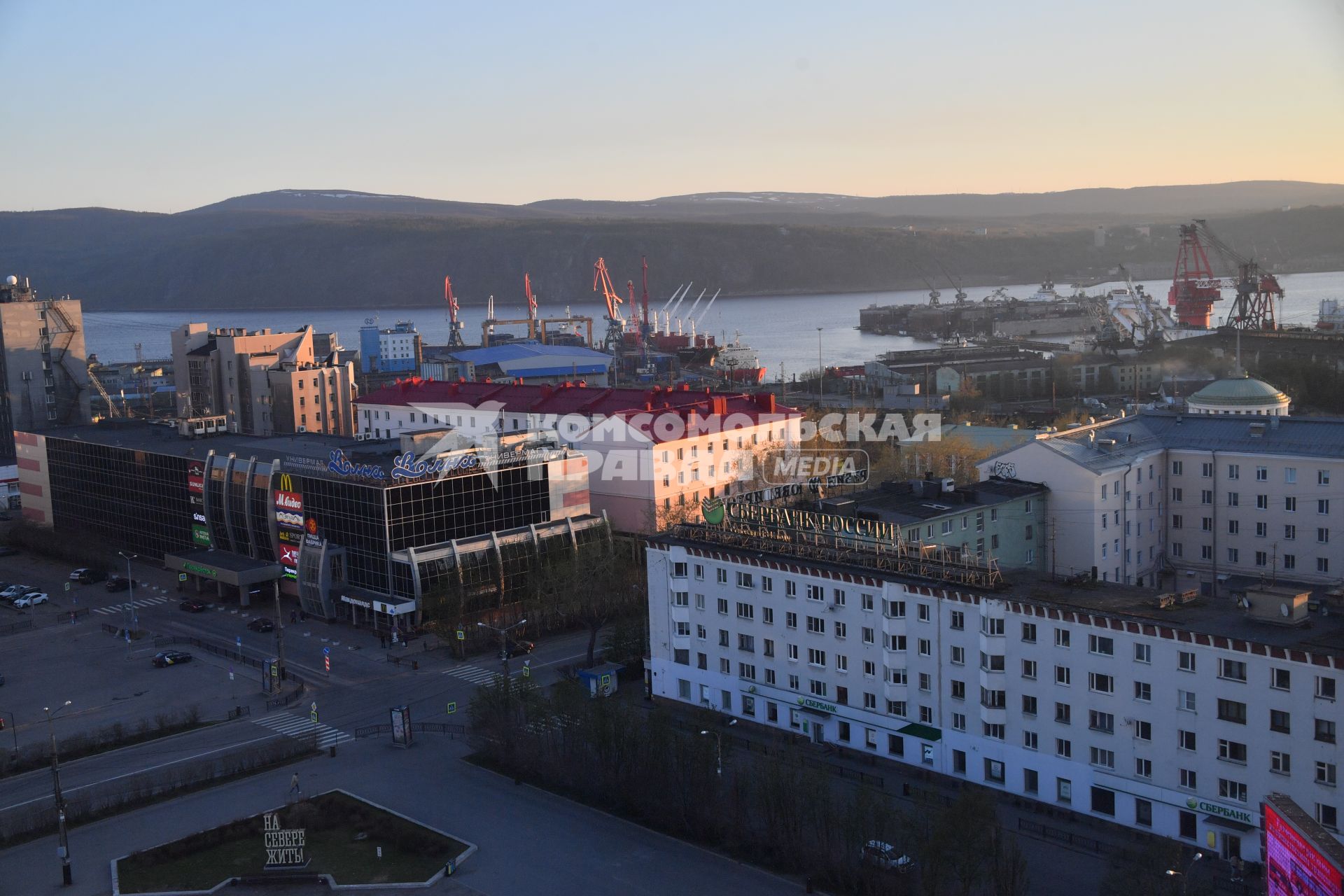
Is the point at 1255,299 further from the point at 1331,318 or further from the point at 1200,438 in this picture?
the point at 1200,438

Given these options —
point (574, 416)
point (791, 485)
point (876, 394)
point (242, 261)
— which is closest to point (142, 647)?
point (574, 416)

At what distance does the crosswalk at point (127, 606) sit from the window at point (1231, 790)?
18422 mm

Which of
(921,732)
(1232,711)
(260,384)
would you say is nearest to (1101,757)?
(1232,711)

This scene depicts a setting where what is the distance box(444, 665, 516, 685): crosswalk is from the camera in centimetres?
1742

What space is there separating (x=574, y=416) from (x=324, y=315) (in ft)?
446

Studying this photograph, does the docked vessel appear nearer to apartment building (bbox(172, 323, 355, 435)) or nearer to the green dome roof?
the green dome roof

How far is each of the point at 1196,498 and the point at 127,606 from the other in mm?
19263

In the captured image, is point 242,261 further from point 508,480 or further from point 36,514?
point 508,480

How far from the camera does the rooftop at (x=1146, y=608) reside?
1085 cm

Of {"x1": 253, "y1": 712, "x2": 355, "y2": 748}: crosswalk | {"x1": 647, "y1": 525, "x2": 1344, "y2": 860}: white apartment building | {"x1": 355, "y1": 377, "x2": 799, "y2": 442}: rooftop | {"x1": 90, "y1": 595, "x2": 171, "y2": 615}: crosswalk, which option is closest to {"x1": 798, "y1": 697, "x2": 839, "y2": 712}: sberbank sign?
{"x1": 647, "y1": 525, "x2": 1344, "y2": 860}: white apartment building

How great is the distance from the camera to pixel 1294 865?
676 centimetres

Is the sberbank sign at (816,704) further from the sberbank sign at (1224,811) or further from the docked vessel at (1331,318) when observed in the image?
the docked vessel at (1331,318)

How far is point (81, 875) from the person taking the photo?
11.8m

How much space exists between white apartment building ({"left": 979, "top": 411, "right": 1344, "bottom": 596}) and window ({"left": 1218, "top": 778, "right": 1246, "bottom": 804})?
22.4 ft
